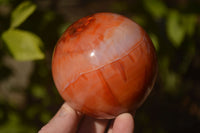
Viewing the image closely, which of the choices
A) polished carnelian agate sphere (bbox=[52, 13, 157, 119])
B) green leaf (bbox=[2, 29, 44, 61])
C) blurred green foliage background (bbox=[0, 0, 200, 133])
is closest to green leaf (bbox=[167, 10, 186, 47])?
blurred green foliage background (bbox=[0, 0, 200, 133])

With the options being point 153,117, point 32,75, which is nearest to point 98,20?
point 32,75

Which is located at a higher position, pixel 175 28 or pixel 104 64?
pixel 104 64

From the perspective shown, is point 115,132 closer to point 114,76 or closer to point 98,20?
point 114,76

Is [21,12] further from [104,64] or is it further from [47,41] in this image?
[104,64]

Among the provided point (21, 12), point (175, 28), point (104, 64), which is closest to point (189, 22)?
point (175, 28)

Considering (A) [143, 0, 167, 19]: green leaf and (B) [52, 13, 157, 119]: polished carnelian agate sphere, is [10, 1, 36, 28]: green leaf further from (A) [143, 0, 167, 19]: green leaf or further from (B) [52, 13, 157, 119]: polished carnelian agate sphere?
(A) [143, 0, 167, 19]: green leaf

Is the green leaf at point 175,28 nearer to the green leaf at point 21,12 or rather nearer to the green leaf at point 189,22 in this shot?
the green leaf at point 189,22
